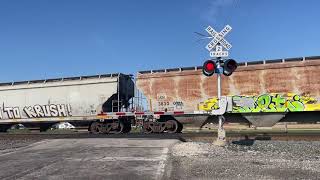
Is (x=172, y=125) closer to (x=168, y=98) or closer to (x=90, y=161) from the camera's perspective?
(x=168, y=98)

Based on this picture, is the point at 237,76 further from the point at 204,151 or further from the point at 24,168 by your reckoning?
the point at 24,168

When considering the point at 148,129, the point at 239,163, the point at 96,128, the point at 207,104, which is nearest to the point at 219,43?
the point at 239,163

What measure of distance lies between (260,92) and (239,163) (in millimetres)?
10815

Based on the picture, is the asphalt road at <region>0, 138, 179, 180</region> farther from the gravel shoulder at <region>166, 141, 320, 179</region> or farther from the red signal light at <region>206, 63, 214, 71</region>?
the red signal light at <region>206, 63, 214, 71</region>

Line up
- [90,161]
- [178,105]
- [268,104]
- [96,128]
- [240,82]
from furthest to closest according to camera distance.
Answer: [96,128]
[178,105]
[240,82]
[268,104]
[90,161]

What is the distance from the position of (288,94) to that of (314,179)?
39.2ft

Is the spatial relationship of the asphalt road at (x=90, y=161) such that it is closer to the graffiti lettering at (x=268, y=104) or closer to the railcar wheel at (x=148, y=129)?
the graffiti lettering at (x=268, y=104)

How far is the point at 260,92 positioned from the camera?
19.4m

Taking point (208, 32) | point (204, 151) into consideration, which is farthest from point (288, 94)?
point (204, 151)

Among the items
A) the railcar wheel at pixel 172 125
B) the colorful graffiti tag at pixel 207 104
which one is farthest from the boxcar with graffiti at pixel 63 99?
the colorful graffiti tag at pixel 207 104

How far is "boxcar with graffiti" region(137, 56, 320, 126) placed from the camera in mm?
18766

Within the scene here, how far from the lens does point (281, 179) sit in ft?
24.7

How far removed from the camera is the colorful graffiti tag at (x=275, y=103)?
18623 millimetres

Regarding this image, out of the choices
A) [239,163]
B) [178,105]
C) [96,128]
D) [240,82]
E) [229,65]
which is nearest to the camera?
[239,163]
